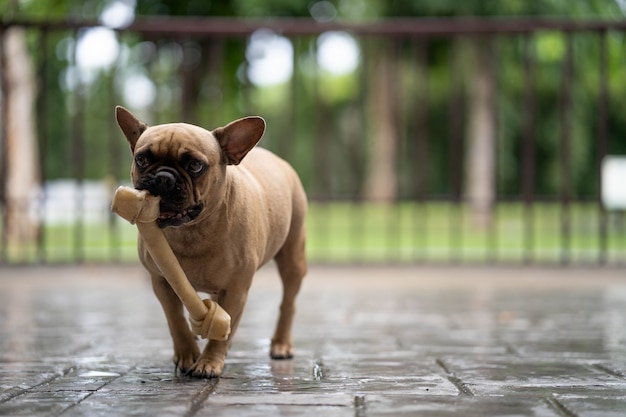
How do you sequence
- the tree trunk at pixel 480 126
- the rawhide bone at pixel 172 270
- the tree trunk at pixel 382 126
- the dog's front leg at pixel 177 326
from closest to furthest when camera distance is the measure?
the rawhide bone at pixel 172 270 → the dog's front leg at pixel 177 326 → the tree trunk at pixel 480 126 → the tree trunk at pixel 382 126

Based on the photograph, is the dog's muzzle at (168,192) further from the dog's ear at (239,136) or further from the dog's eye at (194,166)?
the dog's ear at (239,136)

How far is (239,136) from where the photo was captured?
448 cm

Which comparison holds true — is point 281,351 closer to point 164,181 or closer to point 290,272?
point 290,272

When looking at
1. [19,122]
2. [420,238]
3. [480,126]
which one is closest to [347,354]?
[420,238]

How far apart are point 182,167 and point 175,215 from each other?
0.67 ft

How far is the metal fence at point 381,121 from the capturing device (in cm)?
1152

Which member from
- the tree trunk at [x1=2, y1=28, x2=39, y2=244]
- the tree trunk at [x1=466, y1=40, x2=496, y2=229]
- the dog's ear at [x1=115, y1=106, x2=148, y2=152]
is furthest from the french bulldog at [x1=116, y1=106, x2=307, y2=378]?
the tree trunk at [x1=466, y1=40, x2=496, y2=229]

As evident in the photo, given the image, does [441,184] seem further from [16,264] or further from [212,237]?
[212,237]

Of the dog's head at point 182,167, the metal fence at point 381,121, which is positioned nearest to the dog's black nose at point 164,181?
the dog's head at point 182,167

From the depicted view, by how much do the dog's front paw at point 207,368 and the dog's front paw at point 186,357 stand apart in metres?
0.18

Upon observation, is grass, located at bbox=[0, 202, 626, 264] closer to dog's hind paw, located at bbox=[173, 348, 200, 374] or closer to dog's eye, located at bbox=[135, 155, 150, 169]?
dog's hind paw, located at bbox=[173, 348, 200, 374]

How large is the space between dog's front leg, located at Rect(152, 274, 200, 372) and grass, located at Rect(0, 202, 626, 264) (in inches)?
279

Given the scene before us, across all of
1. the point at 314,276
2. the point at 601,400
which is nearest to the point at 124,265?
Answer: the point at 314,276

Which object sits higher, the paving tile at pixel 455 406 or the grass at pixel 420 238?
the paving tile at pixel 455 406
